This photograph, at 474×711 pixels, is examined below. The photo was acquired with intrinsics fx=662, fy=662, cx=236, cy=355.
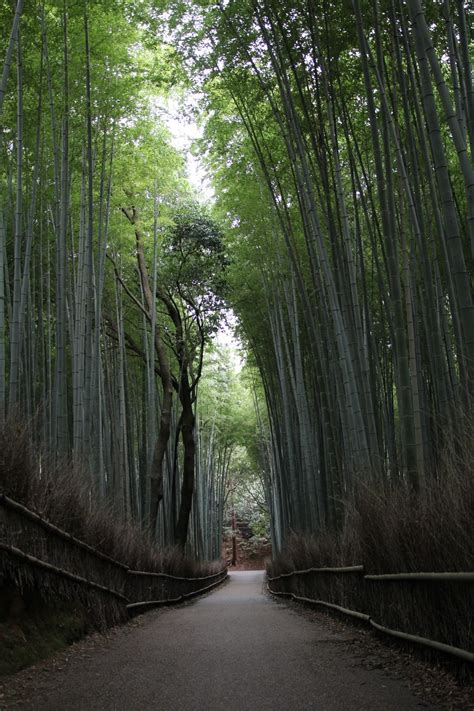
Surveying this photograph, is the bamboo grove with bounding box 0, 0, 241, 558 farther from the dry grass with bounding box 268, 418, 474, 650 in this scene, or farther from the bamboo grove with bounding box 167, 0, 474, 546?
the dry grass with bounding box 268, 418, 474, 650

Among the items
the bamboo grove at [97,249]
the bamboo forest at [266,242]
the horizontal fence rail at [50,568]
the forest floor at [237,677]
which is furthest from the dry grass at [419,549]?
the bamboo grove at [97,249]

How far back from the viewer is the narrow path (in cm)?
220

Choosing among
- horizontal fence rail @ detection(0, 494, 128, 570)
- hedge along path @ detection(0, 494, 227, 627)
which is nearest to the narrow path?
hedge along path @ detection(0, 494, 227, 627)

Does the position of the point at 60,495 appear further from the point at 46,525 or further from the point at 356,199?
the point at 356,199

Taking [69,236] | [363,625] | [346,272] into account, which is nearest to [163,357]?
[69,236]

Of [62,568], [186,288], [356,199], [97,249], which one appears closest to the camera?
[62,568]

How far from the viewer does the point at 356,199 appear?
17.7 feet

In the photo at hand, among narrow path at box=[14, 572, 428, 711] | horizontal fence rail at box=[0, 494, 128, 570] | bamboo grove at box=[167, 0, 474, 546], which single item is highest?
bamboo grove at box=[167, 0, 474, 546]

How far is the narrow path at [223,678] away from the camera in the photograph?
220 centimetres

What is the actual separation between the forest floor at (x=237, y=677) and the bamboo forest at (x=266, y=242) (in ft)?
1.11

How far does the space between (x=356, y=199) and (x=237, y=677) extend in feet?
12.7

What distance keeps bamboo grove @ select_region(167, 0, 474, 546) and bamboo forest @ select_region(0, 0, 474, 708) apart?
3 cm

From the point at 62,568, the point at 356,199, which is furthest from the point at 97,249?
the point at 62,568

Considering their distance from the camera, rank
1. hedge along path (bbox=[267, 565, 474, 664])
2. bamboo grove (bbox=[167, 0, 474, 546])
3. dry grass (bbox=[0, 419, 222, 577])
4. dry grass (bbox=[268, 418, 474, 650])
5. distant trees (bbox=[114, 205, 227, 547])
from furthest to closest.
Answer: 1. distant trees (bbox=[114, 205, 227, 547])
2. bamboo grove (bbox=[167, 0, 474, 546])
3. dry grass (bbox=[0, 419, 222, 577])
4. dry grass (bbox=[268, 418, 474, 650])
5. hedge along path (bbox=[267, 565, 474, 664])
